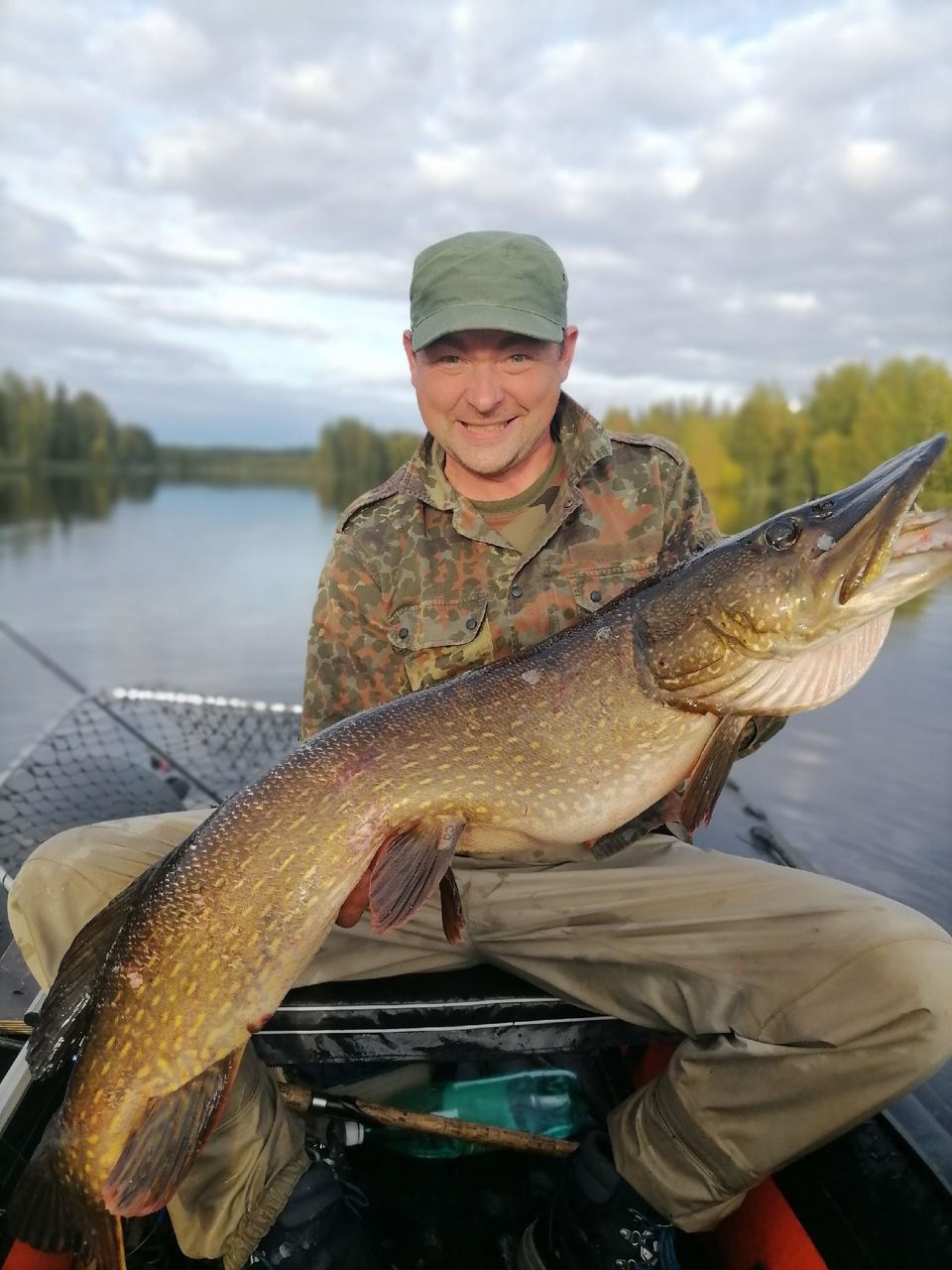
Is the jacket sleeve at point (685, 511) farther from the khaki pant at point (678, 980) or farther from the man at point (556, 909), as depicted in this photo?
the khaki pant at point (678, 980)

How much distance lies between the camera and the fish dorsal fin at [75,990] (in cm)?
178

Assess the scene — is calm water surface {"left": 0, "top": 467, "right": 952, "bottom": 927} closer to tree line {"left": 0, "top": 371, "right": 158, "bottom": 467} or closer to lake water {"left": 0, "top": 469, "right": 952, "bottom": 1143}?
lake water {"left": 0, "top": 469, "right": 952, "bottom": 1143}

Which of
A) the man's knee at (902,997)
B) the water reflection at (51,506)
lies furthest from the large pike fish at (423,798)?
the water reflection at (51,506)

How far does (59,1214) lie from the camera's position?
1.67 meters

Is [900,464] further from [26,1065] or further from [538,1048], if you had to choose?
[26,1065]

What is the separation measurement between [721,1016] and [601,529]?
50.5 inches

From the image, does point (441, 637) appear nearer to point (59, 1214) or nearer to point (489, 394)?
point (489, 394)

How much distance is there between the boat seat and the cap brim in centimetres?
167

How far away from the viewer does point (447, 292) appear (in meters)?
2.42

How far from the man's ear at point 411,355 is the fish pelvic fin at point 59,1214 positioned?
1.99m

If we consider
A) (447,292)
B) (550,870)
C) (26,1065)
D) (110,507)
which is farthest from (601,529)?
(110,507)

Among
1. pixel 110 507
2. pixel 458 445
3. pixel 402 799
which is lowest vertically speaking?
pixel 110 507

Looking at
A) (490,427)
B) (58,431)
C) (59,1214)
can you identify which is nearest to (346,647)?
(490,427)

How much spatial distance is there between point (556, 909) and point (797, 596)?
3.12 feet
